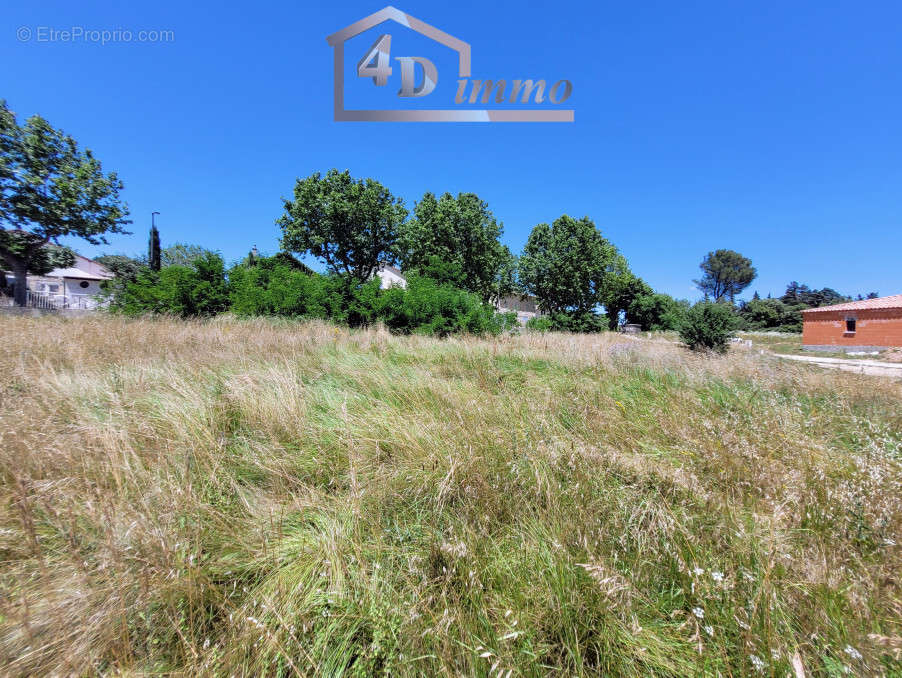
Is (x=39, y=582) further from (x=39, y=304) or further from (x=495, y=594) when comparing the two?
(x=39, y=304)

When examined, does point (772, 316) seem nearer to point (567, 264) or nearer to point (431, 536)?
point (567, 264)

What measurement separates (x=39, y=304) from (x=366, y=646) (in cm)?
3111

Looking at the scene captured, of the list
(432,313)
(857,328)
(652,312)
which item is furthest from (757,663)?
(652,312)

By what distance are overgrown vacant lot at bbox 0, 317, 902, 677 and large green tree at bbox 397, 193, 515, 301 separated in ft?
63.5

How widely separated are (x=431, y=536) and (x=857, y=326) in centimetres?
3123

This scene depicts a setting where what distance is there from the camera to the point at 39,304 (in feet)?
61.8

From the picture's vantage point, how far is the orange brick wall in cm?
1780

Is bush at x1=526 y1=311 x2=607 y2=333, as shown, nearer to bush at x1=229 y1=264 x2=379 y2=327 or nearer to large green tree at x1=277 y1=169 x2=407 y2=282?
large green tree at x1=277 y1=169 x2=407 y2=282

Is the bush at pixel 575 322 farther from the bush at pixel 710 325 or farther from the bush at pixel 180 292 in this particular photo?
the bush at pixel 180 292

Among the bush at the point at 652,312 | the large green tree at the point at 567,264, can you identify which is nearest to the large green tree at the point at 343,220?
the large green tree at the point at 567,264

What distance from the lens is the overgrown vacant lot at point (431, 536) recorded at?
0.98m

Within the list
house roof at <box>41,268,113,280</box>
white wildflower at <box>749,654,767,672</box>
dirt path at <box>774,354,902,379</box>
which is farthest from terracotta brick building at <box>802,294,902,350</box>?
house roof at <box>41,268,113,280</box>

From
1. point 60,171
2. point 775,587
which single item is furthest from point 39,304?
point 775,587

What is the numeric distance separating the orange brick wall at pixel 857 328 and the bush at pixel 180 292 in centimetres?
3391
